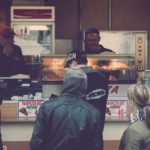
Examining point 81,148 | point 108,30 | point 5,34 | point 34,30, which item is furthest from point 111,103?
point 108,30

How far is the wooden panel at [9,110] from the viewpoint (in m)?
6.82

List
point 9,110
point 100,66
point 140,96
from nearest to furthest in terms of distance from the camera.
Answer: point 140,96 → point 9,110 → point 100,66

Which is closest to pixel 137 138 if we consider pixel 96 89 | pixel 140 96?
pixel 140 96

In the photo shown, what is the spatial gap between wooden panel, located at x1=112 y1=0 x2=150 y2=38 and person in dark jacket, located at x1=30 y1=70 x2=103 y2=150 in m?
6.99

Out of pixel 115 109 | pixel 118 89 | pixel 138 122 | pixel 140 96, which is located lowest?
pixel 115 109

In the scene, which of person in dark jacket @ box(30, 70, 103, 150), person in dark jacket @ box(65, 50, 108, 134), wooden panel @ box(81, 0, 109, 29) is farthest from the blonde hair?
wooden panel @ box(81, 0, 109, 29)

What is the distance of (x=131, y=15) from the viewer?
445 inches

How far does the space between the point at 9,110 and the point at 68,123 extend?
2648 mm

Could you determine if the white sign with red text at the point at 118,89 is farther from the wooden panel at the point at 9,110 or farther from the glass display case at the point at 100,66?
the wooden panel at the point at 9,110

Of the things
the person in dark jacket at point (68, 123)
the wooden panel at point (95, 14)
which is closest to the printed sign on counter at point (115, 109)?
the person in dark jacket at point (68, 123)

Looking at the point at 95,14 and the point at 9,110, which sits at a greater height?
the point at 95,14

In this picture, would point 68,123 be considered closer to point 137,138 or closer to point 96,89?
point 137,138

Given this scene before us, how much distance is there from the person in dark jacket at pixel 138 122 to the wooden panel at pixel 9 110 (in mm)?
2973

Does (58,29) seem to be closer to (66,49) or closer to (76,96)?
(66,49)
